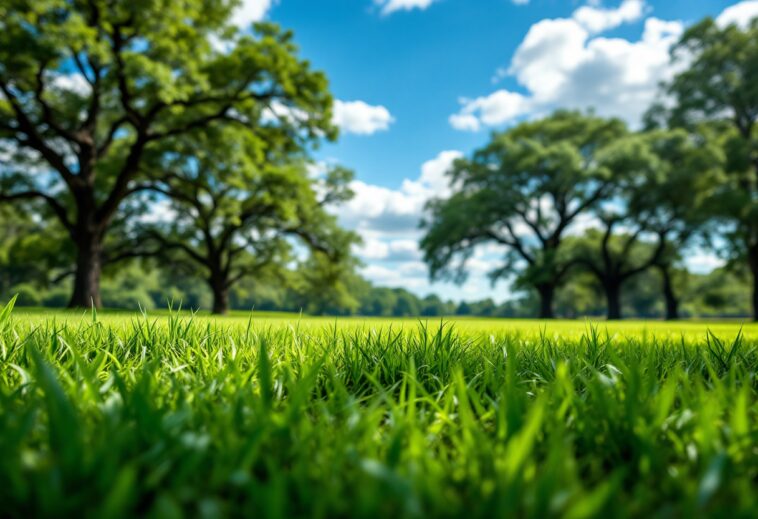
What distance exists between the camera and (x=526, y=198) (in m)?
31.6

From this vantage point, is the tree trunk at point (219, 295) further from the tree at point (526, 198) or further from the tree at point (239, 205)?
the tree at point (526, 198)

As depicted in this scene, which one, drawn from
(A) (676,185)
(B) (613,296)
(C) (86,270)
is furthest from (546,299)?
(C) (86,270)

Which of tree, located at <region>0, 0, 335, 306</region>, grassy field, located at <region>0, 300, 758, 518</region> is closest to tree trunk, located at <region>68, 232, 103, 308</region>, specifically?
tree, located at <region>0, 0, 335, 306</region>

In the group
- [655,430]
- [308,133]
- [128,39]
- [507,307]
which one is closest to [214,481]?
[655,430]

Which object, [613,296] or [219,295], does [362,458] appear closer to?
[219,295]

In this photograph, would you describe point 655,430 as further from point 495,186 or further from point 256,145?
point 495,186

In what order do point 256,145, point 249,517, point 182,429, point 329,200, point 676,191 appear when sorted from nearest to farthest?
point 249,517 < point 182,429 < point 256,145 < point 676,191 < point 329,200

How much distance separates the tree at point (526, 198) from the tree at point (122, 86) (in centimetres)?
1483

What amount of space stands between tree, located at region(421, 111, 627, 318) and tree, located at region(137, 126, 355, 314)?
8184 millimetres

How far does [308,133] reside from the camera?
18875mm

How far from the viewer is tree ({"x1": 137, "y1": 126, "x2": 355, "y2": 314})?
19203mm

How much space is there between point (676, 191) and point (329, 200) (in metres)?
23.0

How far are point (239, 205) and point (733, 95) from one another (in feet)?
103

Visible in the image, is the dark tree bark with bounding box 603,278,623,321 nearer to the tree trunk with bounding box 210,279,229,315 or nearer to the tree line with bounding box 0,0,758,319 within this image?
the tree line with bounding box 0,0,758,319
